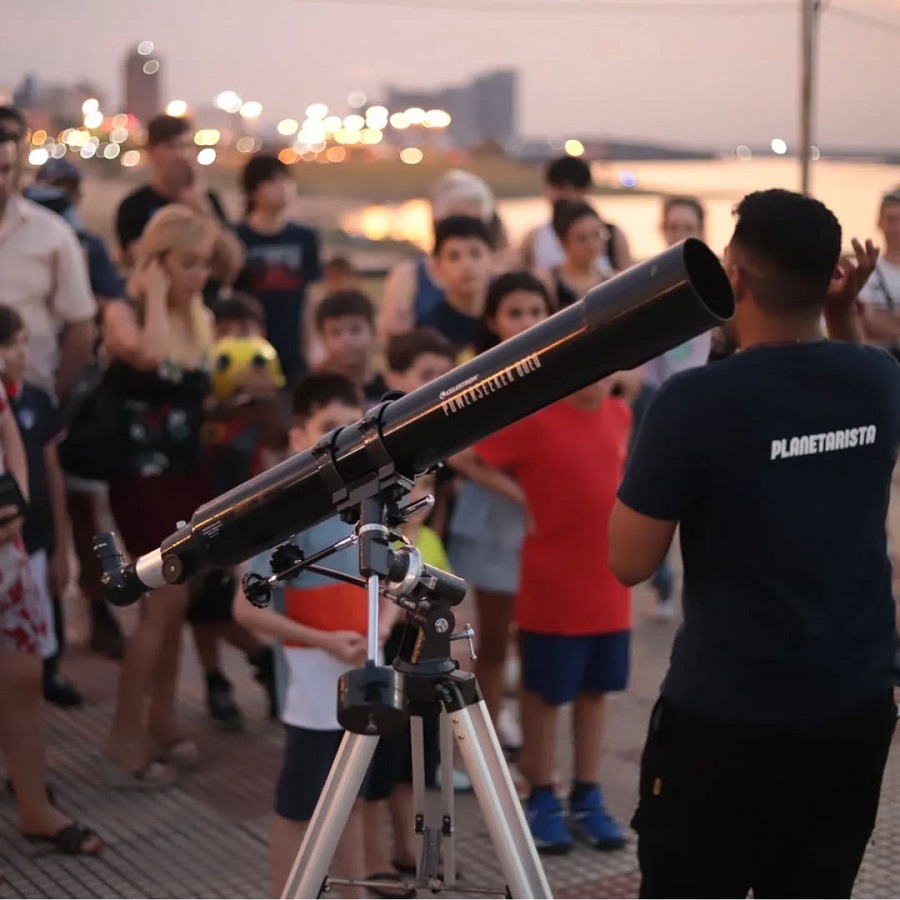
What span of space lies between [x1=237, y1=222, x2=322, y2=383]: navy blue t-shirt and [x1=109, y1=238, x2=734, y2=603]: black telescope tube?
495cm

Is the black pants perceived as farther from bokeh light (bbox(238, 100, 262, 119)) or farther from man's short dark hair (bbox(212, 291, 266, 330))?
bokeh light (bbox(238, 100, 262, 119))

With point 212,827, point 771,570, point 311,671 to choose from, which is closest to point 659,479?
point 771,570

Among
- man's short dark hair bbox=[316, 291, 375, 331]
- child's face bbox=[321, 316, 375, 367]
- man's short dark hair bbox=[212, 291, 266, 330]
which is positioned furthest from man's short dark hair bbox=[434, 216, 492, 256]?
man's short dark hair bbox=[212, 291, 266, 330]

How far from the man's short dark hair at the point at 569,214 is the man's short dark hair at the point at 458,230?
0.42 metres

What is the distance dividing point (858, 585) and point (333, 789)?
960 millimetres

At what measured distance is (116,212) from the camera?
7062 millimetres

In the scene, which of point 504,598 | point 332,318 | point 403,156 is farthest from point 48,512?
point 403,156

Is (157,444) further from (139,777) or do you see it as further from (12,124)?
(12,124)

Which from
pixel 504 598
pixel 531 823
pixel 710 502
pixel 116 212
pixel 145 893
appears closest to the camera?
pixel 710 502

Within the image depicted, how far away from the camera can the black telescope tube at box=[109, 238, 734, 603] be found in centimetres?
205

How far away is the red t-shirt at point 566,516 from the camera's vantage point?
4.59 metres

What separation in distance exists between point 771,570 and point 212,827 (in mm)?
2664

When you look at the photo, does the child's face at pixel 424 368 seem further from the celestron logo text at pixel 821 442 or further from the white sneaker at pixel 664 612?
the white sneaker at pixel 664 612

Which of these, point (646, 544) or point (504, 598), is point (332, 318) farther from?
point (646, 544)
